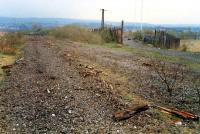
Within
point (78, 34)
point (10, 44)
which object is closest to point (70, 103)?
point (10, 44)

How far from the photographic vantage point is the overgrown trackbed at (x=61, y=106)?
1035cm

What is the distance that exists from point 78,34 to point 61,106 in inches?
1931

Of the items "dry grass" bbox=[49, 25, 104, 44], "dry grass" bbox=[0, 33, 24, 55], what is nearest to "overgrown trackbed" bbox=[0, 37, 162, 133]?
"dry grass" bbox=[0, 33, 24, 55]

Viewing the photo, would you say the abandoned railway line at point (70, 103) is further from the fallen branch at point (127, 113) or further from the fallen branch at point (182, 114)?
the fallen branch at point (182, 114)

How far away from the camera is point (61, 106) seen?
40.7 feet

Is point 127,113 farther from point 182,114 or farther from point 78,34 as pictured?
point 78,34

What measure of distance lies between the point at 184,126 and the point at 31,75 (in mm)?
9684

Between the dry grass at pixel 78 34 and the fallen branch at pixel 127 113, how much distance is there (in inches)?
1731

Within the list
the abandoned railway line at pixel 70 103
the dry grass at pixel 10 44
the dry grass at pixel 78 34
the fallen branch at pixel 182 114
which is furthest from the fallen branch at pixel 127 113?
the dry grass at pixel 78 34

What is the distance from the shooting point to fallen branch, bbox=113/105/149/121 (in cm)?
1103

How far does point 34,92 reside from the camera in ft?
48.3

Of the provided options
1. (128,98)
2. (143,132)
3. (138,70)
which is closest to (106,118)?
(143,132)

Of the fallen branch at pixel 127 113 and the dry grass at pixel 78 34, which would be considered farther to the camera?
the dry grass at pixel 78 34

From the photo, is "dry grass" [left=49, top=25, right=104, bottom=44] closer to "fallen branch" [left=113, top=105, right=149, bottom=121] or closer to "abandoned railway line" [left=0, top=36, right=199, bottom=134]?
"abandoned railway line" [left=0, top=36, right=199, bottom=134]
